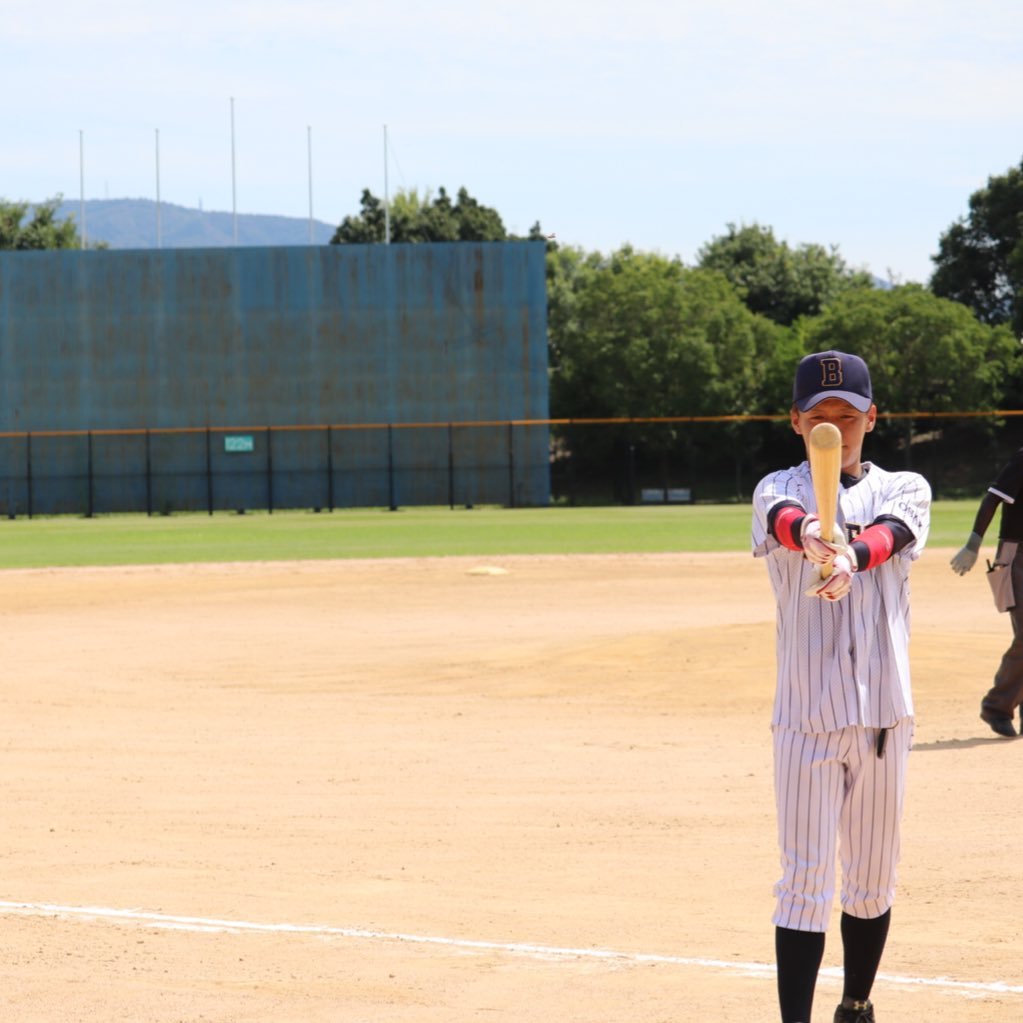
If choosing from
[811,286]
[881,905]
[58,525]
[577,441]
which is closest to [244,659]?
[881,905]

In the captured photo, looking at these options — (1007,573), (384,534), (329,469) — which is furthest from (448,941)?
(329,469)

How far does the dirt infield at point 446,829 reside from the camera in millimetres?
5754

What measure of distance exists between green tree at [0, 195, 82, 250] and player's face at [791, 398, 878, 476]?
86.9 m

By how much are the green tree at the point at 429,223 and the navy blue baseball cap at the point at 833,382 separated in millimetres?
85430

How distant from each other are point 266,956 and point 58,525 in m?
43.3

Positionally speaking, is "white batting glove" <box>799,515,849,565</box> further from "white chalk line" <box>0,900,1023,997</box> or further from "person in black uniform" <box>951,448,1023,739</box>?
"person in black uniform" <box>951,448,1023,739</box>

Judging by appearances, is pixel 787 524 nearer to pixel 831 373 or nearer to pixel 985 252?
pixel 831 373

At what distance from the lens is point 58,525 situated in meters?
47.8

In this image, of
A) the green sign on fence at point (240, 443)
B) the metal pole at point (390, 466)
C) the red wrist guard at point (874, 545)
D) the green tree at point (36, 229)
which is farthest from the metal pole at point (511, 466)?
the red wrist guard at point (874, 545)

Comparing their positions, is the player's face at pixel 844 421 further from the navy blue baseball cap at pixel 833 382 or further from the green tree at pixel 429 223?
the green tree at pixel 429 223

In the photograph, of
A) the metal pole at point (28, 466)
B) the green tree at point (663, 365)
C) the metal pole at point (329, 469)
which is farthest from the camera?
the green tree at point (663, 365)

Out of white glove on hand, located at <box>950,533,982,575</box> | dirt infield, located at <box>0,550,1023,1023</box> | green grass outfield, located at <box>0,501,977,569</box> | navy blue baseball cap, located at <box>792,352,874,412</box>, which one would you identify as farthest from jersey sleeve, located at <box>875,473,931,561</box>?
green grass outfield, located at <box>0,501,977,569</box>

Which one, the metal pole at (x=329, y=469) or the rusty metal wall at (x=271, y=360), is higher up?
the rusty metal wall at (x=271, y=360)

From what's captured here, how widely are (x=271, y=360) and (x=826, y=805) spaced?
171ft
